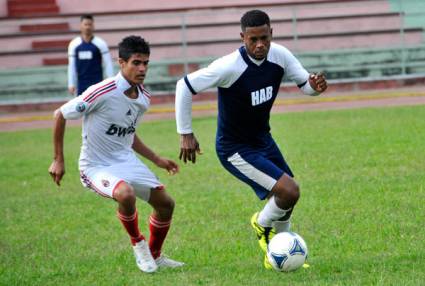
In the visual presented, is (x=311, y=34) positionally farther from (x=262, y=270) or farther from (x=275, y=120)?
(x=262, y=270)

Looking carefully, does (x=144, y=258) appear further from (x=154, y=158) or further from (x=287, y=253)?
(x=287, y=253)

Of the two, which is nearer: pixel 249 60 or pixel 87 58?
pixel 249 60

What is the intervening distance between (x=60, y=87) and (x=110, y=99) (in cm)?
1600

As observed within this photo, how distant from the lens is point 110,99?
21.4ft

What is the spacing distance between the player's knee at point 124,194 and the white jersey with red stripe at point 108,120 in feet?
1.12

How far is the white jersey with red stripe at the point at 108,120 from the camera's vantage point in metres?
6.50

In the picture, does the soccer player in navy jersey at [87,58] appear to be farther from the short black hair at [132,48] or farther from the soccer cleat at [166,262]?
the soccer cleat at [166,262]

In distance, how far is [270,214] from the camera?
652 centimetres

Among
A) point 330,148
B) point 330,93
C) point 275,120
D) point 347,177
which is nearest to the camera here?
point 347,177

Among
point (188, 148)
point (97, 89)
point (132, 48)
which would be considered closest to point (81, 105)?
point (97, 89)

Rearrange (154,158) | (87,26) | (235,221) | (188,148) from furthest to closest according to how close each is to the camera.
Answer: (87,26) → (235,221) → (154,158) → (188,148)

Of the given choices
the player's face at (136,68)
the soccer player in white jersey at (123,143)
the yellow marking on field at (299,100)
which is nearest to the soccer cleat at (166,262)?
the soccer player in white jersey at (123,143)

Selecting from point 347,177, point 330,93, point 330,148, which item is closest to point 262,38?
point 347,177

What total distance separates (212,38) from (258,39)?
17.5 metres
